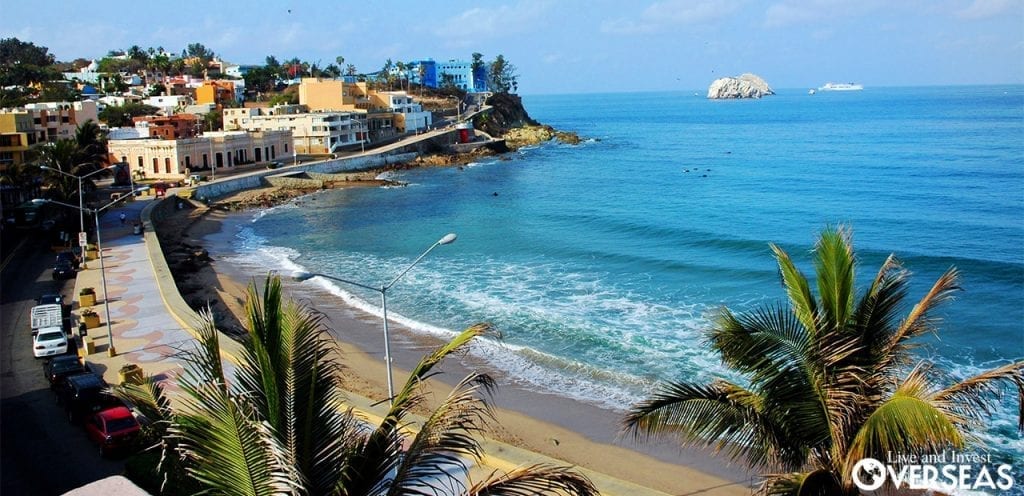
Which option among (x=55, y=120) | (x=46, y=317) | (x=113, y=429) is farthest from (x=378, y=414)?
(x=55, y=120)

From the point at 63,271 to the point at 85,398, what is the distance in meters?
17.0

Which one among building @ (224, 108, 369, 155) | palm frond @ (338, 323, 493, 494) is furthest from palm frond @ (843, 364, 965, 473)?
building @ (224, 108, 369, 155)

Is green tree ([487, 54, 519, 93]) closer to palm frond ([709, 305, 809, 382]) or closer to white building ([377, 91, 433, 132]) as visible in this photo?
white building ([377, 91, 433, 132])

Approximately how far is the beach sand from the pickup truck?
18.1ft

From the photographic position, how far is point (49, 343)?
72.3 ft

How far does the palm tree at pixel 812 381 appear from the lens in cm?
761

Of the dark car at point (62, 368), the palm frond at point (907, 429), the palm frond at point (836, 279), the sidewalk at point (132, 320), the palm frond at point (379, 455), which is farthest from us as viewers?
the sidewalk at point (132, 320)

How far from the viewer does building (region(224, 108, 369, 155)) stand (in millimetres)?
85938

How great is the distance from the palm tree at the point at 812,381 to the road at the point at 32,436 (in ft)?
36.7

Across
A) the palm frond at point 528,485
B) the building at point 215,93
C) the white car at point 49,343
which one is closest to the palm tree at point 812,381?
the palm frond at point 528,485

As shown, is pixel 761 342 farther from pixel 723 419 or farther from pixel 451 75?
pixel 451 75

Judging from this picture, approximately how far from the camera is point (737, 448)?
8539 millimetres

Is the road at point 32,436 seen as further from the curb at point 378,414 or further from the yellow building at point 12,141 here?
the yellow building at point 12,141

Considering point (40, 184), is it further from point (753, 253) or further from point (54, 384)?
point (753, 253)
